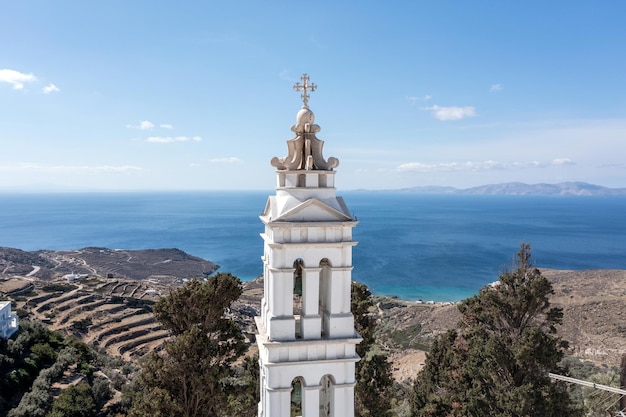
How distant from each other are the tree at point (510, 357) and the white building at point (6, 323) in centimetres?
2857

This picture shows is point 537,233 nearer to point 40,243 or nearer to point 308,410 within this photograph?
point 308,410

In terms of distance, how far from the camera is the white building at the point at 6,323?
2825cm

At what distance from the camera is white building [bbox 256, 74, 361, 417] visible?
25.0ft

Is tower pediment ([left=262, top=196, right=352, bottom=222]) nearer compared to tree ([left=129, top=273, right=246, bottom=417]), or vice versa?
tower pediment ([left=262, top=196, right=352, bottom=222])

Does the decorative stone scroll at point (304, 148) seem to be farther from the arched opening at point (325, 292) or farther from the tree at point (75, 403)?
the tree at point (75, 403)

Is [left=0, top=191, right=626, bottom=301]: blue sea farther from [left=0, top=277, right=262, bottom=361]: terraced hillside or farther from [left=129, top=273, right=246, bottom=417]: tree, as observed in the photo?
[left=129, top=273, right=246, bottom=417]: tree

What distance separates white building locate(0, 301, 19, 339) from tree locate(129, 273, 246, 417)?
2319 centimetres

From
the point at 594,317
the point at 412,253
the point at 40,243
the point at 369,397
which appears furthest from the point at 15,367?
the point at 40,243

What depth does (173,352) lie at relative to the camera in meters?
11.5

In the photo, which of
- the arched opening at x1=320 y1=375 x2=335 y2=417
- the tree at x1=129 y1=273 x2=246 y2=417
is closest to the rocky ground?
the tree at x1=129 y1=273 x2=246 y2=417

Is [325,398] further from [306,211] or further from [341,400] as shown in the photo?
[306,211]

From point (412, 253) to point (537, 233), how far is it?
220ft

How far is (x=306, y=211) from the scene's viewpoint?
763 centimetres

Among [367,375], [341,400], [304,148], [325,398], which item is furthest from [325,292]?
[367,375]
